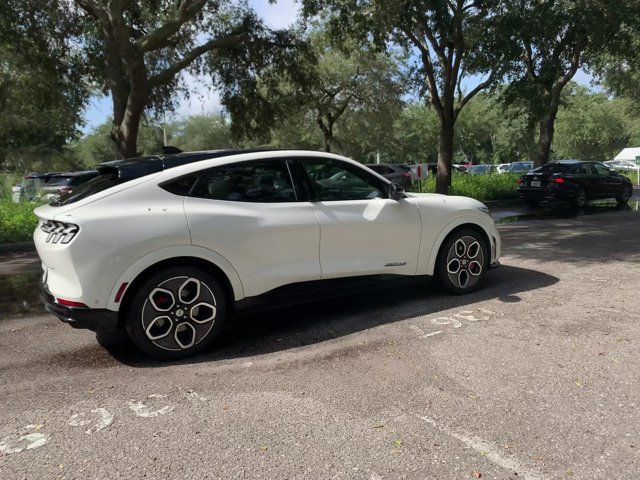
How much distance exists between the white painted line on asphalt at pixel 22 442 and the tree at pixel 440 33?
11.3 m

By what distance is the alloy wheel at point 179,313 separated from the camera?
407cm

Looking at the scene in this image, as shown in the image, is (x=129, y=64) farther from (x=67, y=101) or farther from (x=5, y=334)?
(x=5, y=334)

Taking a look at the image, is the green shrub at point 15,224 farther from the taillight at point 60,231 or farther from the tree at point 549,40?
the tree at point 549,40

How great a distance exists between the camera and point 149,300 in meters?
4.04

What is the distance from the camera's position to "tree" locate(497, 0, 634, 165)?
1462 centimetres

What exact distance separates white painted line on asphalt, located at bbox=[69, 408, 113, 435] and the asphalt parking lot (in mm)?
12

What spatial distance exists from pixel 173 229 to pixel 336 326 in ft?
5.86

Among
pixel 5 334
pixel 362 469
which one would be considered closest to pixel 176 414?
pixel 362 469

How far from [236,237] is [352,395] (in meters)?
1.59

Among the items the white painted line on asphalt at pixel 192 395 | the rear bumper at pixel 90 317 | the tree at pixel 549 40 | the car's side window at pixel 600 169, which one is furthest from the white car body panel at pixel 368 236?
the car's side window at pixel 600 169

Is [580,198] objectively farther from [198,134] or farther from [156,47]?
[198,134]

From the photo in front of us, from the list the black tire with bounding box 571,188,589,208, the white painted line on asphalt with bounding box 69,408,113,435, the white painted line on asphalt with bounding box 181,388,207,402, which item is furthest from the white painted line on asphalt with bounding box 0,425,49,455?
the black tire with bounding box 571,188,589,208

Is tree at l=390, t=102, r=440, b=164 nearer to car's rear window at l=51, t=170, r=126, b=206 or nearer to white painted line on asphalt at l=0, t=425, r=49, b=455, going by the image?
car's rear window at l=51, t=170, r=126, b=206

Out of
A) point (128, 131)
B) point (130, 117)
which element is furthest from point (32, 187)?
point (130, 117)
